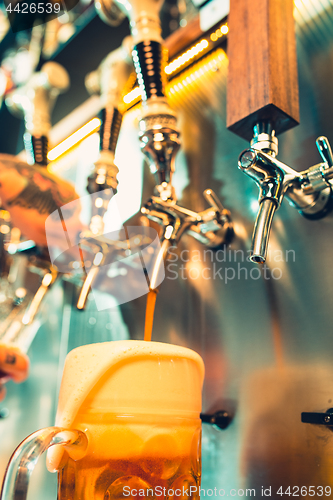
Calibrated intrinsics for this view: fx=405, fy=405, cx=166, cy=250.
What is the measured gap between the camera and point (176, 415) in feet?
1.58

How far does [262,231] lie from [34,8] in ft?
5.52

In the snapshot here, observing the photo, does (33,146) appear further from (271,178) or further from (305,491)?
(305,491)

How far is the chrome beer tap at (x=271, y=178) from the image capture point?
0.47 m

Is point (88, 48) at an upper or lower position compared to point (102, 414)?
upper

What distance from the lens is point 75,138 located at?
53.0 inches

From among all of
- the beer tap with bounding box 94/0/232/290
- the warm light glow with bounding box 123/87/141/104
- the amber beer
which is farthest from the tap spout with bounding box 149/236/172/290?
the warm light glow with bounding box 123/87/141/104

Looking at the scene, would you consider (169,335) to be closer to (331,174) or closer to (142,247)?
(142,247)

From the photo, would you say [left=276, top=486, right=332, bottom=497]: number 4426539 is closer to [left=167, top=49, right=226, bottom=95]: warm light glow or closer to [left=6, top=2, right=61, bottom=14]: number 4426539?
[left=167, top=49, right=226, bottom=95]: warm light glow

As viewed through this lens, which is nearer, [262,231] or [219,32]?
[262,231]

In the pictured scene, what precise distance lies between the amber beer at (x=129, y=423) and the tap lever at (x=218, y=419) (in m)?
0.13

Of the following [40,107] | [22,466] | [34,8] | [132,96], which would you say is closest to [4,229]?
[40,107]

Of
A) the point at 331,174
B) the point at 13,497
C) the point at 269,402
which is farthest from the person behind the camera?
the point at 269,402

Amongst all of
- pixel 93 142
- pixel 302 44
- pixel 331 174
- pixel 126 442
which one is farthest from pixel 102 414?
pixel 93 142

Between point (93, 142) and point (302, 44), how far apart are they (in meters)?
0.74
